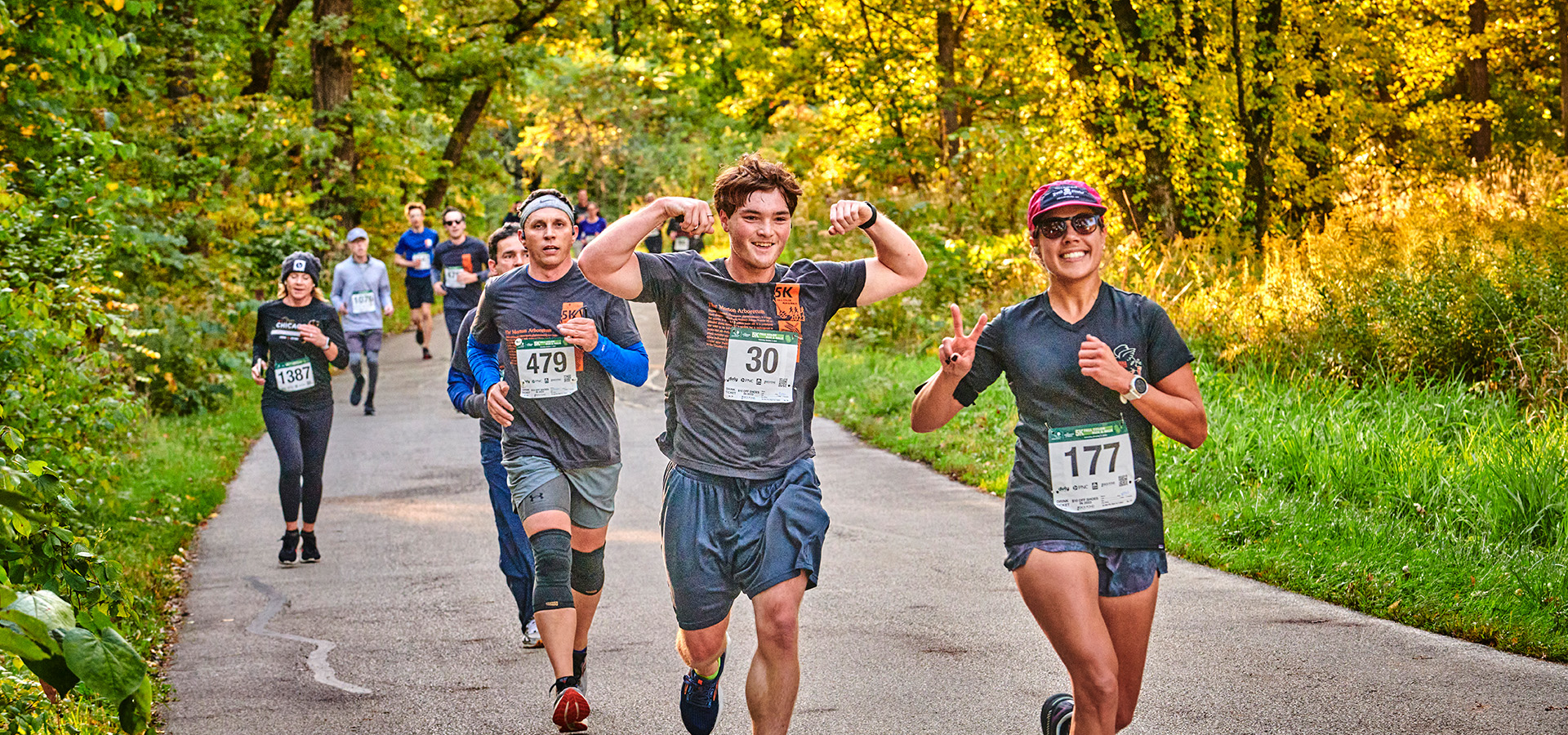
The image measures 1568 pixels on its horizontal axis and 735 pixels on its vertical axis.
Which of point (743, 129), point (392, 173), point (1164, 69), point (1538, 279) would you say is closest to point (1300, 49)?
point (1164, 69)

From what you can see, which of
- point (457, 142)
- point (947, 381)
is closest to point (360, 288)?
point (947, 381)

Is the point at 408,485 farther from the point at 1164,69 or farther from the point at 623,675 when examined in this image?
the point at 1164,69

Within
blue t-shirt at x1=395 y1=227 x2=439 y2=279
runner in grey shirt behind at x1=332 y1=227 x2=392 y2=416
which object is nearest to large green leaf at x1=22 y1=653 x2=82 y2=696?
runner in grey shirt behind at x1=332 y1=227 x2=392 y2=416

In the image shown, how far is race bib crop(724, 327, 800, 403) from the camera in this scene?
463cm

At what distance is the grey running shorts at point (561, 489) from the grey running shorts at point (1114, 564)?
217 centimetres

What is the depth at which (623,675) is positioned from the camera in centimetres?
626

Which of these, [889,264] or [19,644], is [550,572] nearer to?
[889,264]

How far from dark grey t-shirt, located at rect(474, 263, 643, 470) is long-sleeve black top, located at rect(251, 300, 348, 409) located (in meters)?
3.15

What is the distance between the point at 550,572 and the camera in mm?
5660

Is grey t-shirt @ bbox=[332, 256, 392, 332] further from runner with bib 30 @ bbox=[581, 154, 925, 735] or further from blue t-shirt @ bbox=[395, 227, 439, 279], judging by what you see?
runner with bib 30 @ bbox=[581, 154, 925, 735]

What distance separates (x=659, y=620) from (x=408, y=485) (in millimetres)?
4950

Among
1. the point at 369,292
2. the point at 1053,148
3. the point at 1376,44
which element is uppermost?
the point at 1376,44

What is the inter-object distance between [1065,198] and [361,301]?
41.4ft

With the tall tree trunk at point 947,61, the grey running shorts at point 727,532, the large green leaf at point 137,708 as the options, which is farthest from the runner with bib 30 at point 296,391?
the tall tree trunk at point 947,61
